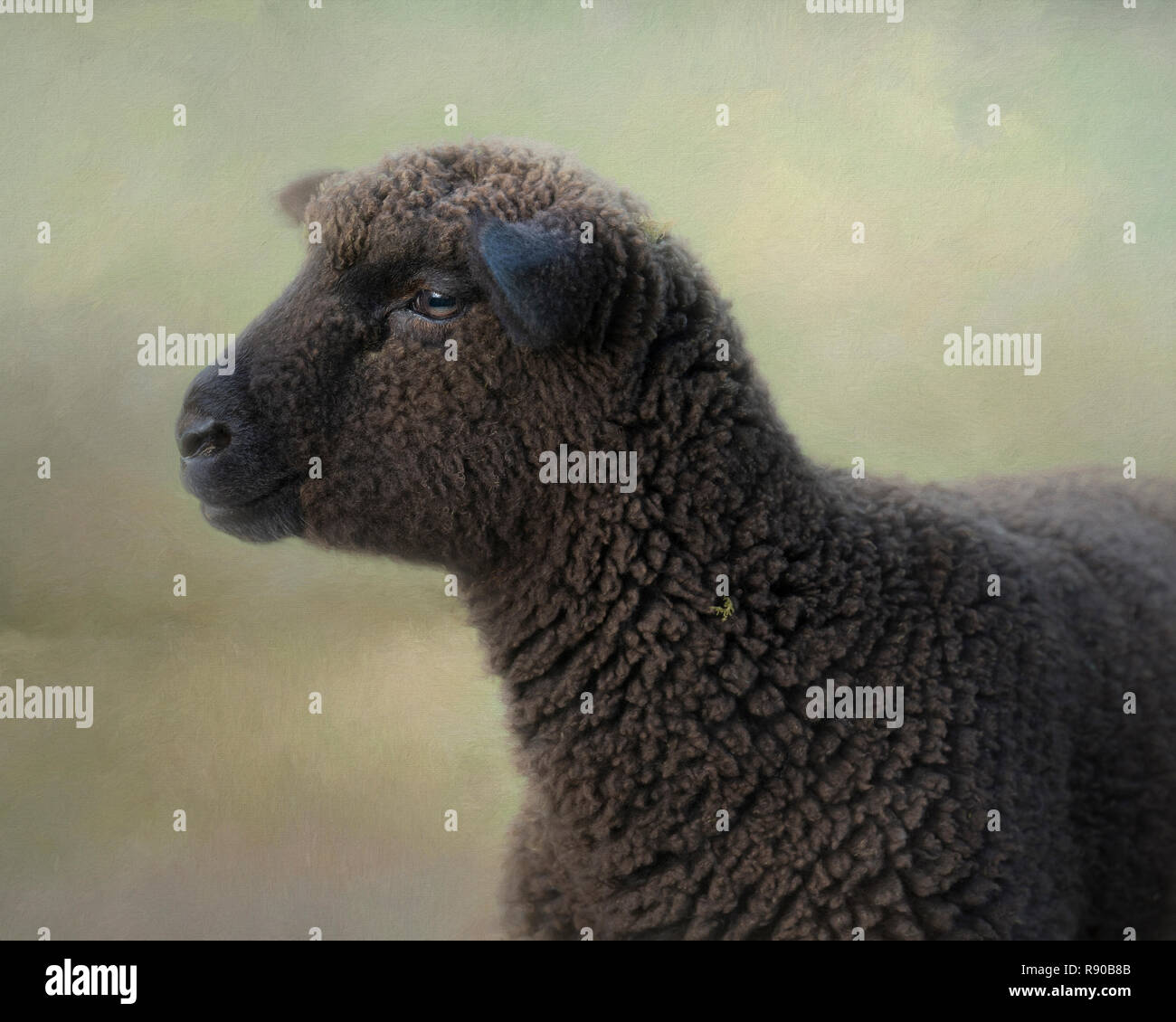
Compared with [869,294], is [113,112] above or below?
above

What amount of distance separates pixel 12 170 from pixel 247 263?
70cm

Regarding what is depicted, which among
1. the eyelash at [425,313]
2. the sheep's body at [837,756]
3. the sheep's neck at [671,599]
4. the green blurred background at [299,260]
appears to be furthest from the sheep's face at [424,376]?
the green blurred background at [299,260]

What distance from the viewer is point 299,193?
1.91 metres

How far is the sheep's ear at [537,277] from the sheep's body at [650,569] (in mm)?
11

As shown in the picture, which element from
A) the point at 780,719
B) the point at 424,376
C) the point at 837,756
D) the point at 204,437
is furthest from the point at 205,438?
the point at 837,756

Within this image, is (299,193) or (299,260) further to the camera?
(299,260)

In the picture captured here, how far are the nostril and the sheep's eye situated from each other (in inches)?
14.3

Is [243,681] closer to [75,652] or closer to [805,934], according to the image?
[75,652]

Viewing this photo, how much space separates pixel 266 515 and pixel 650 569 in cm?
63

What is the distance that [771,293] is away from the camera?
280cm

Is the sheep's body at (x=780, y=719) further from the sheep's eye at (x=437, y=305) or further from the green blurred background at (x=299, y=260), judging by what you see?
the green blurred background at (x=299, y=260)

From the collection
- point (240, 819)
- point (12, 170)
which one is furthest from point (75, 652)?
point (12, 170)

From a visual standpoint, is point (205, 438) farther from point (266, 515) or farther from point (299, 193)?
point (299, 193)

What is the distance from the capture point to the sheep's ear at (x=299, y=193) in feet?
6.18
